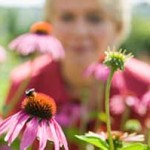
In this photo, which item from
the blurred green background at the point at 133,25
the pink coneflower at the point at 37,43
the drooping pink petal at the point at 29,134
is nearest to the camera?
the drooping pink petal at the point at 29,134

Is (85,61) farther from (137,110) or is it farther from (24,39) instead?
(24,39)

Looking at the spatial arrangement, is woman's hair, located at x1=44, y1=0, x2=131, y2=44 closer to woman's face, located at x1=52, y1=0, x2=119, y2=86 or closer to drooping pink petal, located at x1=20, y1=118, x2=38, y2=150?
woman's face, located at x1=52, y1=0, x2=119, y2=86

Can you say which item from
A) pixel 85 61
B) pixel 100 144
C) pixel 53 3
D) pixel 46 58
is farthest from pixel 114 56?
pixel 46 58

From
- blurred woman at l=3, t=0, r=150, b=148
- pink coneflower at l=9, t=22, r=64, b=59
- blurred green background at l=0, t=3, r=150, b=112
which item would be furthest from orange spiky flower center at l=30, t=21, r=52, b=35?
blurred green background at l=0, t=3, r=150, b=112

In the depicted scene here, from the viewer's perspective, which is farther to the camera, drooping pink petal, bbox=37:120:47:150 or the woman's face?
the woman's face

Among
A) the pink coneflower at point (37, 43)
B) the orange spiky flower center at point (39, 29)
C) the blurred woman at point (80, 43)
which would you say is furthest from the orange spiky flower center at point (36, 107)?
the blurred woman at point (80, 43)

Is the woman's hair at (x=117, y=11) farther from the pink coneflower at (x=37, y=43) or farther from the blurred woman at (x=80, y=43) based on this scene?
the pink coneflower at (x=37, y=43)

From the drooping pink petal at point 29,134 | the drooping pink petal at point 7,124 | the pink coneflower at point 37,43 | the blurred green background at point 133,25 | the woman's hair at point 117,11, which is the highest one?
the blurred green background at point 133,25
